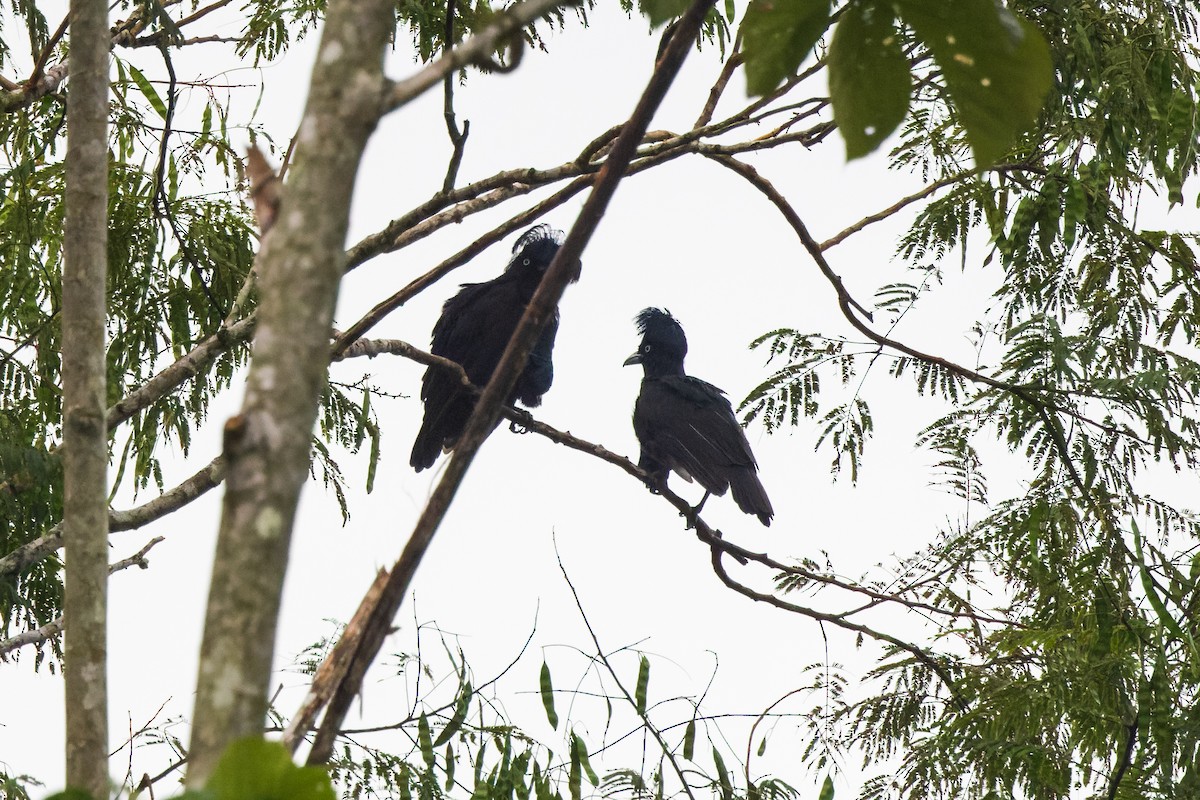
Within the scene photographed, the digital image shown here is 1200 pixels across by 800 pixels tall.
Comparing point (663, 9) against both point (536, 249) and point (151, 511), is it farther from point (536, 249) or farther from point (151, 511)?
point (536, 249)

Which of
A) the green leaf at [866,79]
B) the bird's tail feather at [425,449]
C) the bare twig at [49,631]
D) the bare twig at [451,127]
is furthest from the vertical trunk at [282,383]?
the bird's tail feather at [425,449]

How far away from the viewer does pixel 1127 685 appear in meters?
3.40

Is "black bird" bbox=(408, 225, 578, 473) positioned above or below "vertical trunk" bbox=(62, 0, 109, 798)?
above

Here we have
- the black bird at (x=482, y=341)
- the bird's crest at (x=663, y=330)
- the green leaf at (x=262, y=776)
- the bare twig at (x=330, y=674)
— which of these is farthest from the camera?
the bird's crest at (x=663, y=330)

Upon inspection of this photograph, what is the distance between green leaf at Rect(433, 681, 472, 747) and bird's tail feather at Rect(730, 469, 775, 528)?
2.66m

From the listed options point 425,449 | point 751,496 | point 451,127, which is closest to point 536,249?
point 425,449

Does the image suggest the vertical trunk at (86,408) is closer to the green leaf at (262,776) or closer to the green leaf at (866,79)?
the green leaf at (262,776)

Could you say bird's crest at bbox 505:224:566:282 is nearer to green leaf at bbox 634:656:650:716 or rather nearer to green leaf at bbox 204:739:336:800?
green leaf at bbox 634:656:650:716

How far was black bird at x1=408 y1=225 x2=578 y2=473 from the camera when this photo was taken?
505 centimetres

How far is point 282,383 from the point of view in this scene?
0.69 meters

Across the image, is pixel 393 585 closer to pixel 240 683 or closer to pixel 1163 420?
pixel 240 683

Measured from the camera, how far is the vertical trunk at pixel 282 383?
63 cm

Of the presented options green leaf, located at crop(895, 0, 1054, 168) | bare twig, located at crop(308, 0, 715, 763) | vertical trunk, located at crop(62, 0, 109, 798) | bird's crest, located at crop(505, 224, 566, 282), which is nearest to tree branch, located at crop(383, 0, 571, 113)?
bare twig, located at crop(308, 0, 715, 763)

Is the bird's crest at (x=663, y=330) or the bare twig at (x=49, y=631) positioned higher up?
the bird's crest at (x=663, y=330)
